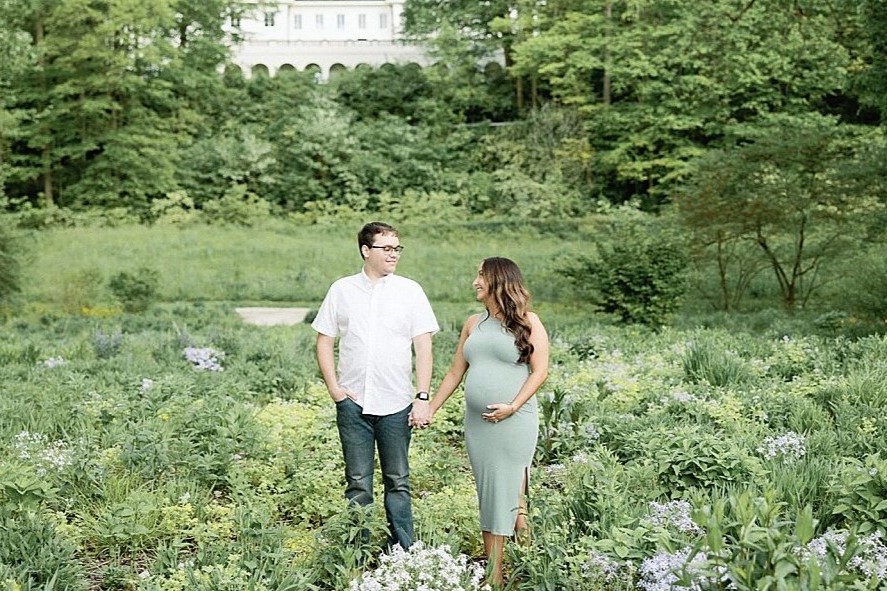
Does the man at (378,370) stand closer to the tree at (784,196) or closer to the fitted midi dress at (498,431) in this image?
the fitted midi dress at (498,431)

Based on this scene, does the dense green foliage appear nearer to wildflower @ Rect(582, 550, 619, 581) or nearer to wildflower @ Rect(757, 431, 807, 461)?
wildflower @ Rect(757, 431, 807, 461)

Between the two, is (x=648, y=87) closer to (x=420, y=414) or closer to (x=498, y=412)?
(x=420, y=414)

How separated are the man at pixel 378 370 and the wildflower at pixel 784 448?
7.34 ft

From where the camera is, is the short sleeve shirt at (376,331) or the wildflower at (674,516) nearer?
the wildflower at (674,516)

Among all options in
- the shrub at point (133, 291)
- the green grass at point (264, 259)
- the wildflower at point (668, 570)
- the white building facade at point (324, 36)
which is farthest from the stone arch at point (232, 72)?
the wildflower at point (668, 570)

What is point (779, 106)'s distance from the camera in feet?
111

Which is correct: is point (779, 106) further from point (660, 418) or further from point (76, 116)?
point (660, 418)

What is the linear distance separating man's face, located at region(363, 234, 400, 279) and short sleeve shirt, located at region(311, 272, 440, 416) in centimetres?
7

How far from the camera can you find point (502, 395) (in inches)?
176

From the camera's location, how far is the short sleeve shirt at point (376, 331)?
15.2 feet

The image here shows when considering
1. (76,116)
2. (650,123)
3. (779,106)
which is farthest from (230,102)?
(779,106)

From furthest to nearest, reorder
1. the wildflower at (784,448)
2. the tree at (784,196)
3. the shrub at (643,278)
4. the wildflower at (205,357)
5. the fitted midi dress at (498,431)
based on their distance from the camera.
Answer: the tree at (784,196) → the shrub at (643,278) → the wildflower at (205,357) → the wildflower at (784,448) → the fitted midi dress at (498,431)

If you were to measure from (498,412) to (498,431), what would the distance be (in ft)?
0.38

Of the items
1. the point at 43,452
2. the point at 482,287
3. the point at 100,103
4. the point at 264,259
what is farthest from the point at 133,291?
the point at 100,103
